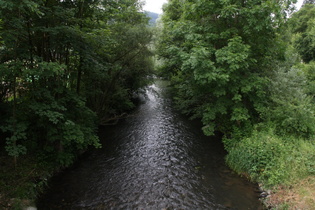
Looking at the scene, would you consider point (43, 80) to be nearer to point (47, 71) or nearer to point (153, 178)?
point (47, 71)

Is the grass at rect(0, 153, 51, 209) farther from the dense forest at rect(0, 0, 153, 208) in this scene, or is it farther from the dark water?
the dark water

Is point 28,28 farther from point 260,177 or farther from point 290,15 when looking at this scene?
point 290,15

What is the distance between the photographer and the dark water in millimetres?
6703

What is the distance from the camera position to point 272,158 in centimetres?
764

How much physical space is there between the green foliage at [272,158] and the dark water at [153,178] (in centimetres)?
65

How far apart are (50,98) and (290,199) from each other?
886 centimetres

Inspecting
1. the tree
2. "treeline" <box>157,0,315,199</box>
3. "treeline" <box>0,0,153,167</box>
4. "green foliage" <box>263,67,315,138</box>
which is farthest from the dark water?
"green foliage" <box>263,67,315,138</box>

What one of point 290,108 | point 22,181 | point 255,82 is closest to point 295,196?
point 290,108

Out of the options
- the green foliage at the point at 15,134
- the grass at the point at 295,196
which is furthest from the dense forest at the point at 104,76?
the grass at the point at 295,196

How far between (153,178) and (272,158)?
4.99 m

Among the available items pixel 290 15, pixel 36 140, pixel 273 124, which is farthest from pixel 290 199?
pixel 36 140

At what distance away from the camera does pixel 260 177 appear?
24.9ft

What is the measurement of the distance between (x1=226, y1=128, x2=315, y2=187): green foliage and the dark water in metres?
0.65

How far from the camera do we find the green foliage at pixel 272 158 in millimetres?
6980
